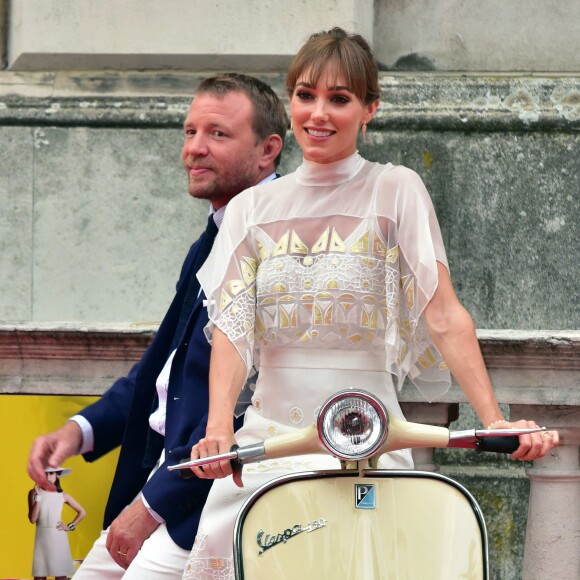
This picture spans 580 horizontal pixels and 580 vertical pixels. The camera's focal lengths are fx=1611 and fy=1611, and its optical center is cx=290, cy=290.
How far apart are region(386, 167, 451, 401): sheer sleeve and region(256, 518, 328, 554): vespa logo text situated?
556mm

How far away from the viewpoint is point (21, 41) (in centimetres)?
683

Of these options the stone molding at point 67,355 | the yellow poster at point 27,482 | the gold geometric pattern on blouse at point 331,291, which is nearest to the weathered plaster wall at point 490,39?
the stone molding at point 67,355

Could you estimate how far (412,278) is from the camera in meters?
3.39

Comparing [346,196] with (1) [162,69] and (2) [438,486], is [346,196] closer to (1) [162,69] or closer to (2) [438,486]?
(2) [438,486]

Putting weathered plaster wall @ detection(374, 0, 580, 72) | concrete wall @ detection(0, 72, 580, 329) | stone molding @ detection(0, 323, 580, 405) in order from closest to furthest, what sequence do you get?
stone molding @ detection(0, 323, 580, 405), concrete wall @ detection(0, 72, 580, 329), weathered plaster wall @ detection(374, 0, 580, 72)

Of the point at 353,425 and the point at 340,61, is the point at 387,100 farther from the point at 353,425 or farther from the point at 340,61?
the point at 353,425

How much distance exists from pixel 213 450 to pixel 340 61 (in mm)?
876

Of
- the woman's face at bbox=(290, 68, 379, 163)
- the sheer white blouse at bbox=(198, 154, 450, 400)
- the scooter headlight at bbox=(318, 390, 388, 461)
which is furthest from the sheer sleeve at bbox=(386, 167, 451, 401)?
the scooter headlight at bbox=(318, 390, 388, 461)

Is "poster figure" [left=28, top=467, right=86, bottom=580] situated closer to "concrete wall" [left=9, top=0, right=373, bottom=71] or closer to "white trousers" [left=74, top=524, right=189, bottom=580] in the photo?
"white trousers" [left=74, top=524, right=189, bottom=580]

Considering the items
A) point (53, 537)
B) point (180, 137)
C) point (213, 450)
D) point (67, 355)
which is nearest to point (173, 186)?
point (180, 137)

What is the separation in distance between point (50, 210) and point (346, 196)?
345cm

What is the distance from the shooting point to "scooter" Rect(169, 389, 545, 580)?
2.90 m

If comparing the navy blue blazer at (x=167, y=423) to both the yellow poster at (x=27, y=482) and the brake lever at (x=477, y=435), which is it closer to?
the yellow poster at (x=27, y=482)

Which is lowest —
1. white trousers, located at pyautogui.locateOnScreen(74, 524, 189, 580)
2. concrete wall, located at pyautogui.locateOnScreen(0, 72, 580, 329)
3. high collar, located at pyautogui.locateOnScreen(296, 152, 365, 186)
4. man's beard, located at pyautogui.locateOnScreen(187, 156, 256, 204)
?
white trousers, located at pyautogui.locateOnScreen(74, 524, 189, 580)
